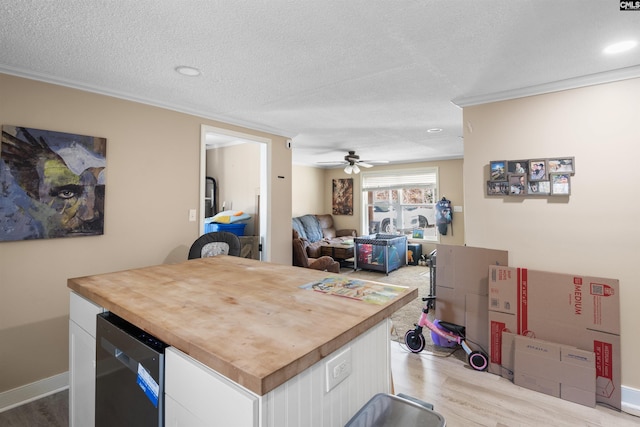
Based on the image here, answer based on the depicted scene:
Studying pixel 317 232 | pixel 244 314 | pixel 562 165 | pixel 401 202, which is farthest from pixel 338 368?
pixel 401 202

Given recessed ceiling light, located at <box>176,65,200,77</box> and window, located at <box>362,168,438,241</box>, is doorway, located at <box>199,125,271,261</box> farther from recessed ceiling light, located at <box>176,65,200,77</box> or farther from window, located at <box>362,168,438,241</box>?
window, located at <box>362,168,438,241</box>

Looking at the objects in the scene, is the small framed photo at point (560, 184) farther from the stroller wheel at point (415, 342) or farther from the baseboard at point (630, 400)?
the stroller wheel at point (415, 342)

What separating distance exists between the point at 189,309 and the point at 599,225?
9.46 feet

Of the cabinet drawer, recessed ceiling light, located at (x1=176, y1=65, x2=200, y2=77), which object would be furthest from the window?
the cabinet drawer

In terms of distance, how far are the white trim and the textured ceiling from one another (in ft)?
0.04

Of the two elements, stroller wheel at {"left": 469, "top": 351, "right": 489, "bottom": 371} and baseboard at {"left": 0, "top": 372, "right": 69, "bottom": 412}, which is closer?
baseboard at {"left": 0, "top": 372, "right": 69, "bottom": 412}

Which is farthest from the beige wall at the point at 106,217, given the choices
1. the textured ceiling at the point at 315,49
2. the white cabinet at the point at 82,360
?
the white cabinet at the point at 82,360

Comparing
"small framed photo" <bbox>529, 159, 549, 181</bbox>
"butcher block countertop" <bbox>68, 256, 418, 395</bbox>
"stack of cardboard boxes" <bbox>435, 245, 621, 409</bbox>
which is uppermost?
"small framed photo" <bbox>529, 159, 549, 181</bbox>

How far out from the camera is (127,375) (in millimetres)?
1177

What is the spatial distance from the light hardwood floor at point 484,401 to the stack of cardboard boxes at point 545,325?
0.30 ft

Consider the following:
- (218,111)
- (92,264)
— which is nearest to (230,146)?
(218,111)

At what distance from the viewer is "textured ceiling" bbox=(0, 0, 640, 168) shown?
158 centimetres

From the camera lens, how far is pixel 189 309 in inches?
46.7

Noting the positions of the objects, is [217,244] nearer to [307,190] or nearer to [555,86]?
[555,86]
